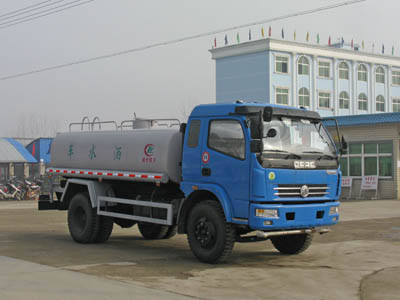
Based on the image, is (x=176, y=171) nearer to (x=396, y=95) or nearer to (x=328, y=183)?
(x=328, y=183)

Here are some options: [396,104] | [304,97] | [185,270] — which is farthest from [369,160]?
[396,104]

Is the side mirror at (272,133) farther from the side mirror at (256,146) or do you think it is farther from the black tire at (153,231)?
the black tire at (153,231)

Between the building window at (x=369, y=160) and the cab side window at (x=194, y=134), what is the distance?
23203 millimetres

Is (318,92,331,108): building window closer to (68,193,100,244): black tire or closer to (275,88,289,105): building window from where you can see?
(275,88,289,105): building window

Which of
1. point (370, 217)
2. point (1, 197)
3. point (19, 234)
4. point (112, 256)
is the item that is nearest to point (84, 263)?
point (112, 256)

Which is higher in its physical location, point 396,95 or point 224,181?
point 396,95

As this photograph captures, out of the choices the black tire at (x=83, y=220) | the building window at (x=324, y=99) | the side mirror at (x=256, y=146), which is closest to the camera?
the side mirror at (x=256, y=146)

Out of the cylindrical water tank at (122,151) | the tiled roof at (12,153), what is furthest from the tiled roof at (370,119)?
the tiled roof at (12,153)

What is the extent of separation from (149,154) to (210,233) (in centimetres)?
238

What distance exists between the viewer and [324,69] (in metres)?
73.7

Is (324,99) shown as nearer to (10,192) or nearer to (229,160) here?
(10,192)

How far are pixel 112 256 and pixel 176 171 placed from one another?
6.77 feet

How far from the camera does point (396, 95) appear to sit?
80.9m

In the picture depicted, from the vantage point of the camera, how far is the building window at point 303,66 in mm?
70938
